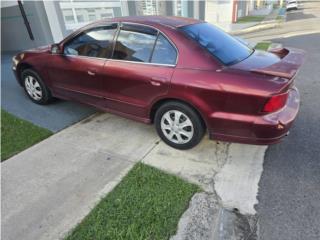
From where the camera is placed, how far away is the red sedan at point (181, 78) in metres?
2.73

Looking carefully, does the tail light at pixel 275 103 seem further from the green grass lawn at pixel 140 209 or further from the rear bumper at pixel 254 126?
the green grass lawn at pixel 140 209

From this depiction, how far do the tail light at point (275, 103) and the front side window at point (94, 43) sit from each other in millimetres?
2160

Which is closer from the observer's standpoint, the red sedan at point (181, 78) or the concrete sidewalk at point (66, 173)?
the concrete sidewalk at point (66, 173)

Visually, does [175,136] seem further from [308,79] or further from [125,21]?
[308,79]

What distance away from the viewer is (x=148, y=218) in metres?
2.38

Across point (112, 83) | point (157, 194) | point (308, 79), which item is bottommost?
point (308, 79)

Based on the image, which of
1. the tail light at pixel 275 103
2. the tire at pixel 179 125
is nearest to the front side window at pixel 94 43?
the tire at pixel 179 125

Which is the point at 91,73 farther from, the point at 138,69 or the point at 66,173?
the point at 66,173

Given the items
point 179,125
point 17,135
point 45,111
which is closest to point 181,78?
point 179,125

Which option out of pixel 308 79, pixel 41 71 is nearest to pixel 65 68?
pixel 41 71

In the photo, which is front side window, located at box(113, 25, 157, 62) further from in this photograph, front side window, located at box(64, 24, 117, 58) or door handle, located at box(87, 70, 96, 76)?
door handle, located at box(87, 70, 96, 76)

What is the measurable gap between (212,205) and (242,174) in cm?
64

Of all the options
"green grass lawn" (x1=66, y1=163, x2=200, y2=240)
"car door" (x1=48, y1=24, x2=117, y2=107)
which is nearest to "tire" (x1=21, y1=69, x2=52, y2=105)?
"car door" (x1=48, y1=24, x2=117, y2=107)

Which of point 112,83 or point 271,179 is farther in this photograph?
point 112,83
